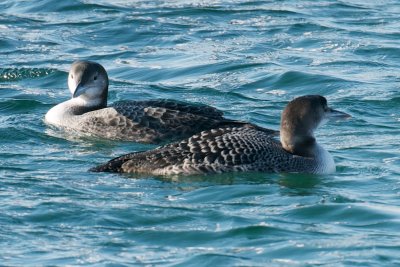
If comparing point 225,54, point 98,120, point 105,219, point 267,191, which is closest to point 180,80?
point 225,54

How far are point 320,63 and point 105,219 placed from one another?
8341mm

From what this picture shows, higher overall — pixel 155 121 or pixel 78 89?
pixel 78 89

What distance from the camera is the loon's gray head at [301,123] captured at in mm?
12305

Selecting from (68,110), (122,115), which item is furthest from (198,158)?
(68,110)

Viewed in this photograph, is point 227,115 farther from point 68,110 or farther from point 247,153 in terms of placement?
point 247,153

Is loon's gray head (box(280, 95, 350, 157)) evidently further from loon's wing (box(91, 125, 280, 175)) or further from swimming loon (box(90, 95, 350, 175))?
loon's wing (box(91, 125, 280, 175))

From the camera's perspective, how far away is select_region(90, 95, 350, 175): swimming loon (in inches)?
472

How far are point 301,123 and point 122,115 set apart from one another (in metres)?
2.72

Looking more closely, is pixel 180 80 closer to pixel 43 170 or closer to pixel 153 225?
pixel 43 170

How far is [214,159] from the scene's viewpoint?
12016mm

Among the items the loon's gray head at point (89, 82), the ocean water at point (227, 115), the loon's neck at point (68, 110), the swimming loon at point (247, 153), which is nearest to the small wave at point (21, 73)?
the ocean water at point (227, 115)

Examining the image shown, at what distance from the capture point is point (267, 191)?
11.7 m

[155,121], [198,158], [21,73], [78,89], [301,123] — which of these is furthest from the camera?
[21,73]

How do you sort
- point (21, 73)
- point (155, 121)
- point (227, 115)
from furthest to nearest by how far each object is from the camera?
point (21, 73)
point (227, 115)
point (155, 121)
